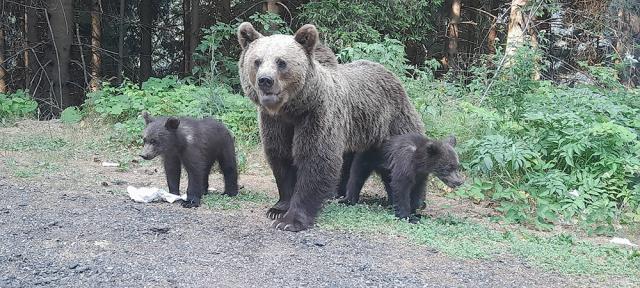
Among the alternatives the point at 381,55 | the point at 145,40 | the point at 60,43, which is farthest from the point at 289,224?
the point at 145,40

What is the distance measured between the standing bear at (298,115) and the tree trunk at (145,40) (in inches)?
664

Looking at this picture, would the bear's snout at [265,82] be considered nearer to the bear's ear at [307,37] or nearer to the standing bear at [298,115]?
the standing bear at [298,115]

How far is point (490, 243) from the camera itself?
19.2 ft

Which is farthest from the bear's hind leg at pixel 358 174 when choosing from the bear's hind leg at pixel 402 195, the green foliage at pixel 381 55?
the green foliage at pixel 381 55

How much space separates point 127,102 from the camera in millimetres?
12086

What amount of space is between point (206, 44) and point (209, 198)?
639cm

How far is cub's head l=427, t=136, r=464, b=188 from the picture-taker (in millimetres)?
6609

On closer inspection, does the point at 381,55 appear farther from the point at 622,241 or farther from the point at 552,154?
the point at 622,241

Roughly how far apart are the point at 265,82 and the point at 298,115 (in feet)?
1.90

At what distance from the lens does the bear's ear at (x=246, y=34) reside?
20.0ft

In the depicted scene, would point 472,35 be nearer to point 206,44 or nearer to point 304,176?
point 206,44

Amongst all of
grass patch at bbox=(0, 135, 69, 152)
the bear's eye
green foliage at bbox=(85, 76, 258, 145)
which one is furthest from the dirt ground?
green foliage at bbox=(85, 76, 258, 145)

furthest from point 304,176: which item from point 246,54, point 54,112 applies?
point 54,112

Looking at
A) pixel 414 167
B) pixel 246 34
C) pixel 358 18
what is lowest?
pixel 414 167
